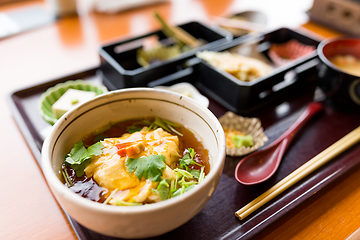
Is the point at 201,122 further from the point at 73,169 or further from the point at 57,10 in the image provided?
the point at 57,10

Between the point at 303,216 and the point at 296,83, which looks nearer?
the point at 303,216

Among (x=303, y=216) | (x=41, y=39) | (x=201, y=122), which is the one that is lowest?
(x=303, y=216)

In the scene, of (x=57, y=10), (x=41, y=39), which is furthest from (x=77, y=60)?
(x=57, y=10)

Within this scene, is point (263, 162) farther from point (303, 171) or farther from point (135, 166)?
point (135, 166)

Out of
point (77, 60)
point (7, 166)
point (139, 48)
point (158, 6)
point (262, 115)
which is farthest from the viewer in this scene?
point (158, 6)

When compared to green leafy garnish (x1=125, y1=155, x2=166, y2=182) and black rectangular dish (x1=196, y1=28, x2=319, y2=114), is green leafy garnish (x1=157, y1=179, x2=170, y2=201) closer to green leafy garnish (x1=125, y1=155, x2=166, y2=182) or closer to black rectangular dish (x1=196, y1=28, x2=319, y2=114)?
green leafy garnish (x1=125, y1=155, x2=166, y2=182)

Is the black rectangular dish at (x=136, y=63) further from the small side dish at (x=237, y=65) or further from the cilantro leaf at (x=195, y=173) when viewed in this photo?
the cilantro leaf at (x=195, y=173)

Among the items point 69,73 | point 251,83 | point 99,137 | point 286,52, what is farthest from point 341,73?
point 69,73
